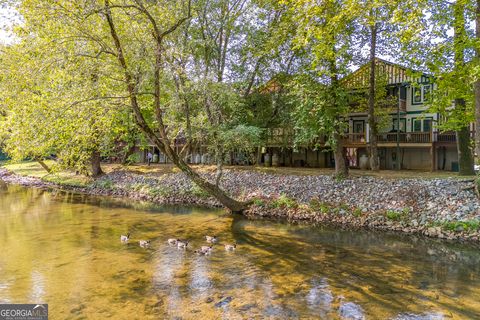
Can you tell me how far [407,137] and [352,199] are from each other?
11.4 meters

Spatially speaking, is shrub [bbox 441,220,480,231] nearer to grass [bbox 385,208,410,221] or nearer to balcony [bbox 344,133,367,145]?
grass [bbox 385,208,410,221]

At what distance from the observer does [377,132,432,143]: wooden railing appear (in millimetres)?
26223

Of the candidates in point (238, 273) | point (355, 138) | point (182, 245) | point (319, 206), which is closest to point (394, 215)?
point (319, 206)

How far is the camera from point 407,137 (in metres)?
26.9

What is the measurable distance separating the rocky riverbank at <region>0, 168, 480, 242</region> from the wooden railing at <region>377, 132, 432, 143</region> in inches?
339

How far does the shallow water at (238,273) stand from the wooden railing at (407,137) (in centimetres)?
1404

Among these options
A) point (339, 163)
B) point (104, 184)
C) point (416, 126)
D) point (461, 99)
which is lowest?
point (104, 184)

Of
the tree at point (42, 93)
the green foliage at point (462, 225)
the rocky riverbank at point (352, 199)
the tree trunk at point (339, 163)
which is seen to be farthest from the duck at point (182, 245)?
the tree trunk at point (339, 163)

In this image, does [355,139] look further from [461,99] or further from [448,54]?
[448,54]

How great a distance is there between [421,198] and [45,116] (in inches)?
647

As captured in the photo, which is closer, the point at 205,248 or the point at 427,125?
the point at 205,248

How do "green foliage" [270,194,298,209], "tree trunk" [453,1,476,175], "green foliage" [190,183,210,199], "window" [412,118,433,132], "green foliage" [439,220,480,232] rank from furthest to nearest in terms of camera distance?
"window" [412,118,433,132], "green foliage" [190,183,210,199], "green foliage" [270,194,298,209], "tree trunk" [453,1,476,175], "green foliage" [439,220,480,232]

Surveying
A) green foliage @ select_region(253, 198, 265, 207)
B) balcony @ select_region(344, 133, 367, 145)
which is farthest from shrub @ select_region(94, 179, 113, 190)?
balcony @ select_region(344, 133, 367, 145)

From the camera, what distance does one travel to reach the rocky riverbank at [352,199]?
15.3m
